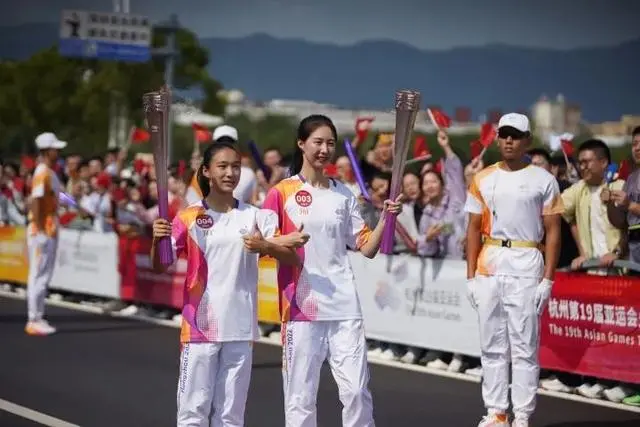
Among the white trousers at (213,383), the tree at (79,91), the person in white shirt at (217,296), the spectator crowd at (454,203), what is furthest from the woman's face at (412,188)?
the tree at (79,91)

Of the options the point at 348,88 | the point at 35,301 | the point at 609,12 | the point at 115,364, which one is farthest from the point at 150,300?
the point at 348,88

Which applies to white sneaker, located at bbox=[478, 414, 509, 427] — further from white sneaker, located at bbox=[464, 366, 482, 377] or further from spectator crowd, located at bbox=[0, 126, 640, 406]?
white sneaker, located at bbox=[464, 366, 482, 377]

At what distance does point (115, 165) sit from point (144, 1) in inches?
2222

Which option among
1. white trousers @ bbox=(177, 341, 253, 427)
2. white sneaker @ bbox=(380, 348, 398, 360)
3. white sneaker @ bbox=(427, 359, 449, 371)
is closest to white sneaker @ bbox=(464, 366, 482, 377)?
white sneaker @ bbox=(427, 359, 449, 371)

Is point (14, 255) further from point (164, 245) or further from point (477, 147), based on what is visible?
point (164, 245)

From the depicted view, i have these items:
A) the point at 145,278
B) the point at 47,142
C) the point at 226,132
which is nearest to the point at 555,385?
the point at 226,132

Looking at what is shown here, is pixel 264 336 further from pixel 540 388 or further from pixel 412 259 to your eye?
pixel 540 388

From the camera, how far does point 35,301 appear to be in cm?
1291

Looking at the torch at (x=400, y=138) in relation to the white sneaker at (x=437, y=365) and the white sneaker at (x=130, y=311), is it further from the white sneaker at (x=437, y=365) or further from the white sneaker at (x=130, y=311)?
the white sneaker at (x=130, y=311)

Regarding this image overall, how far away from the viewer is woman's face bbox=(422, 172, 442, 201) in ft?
36.3

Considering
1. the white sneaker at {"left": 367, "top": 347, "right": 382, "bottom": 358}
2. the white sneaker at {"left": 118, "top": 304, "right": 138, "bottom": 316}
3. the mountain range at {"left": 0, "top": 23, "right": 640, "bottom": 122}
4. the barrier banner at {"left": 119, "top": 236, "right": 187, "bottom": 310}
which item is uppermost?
the mountain range at {"left": 0, "top": 23, "right": 640, "bottom": 122}

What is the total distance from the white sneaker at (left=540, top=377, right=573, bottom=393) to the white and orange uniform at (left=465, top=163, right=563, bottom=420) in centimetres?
184

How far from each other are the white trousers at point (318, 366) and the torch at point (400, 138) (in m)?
0.44

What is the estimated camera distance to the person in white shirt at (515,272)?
778 centimetres
